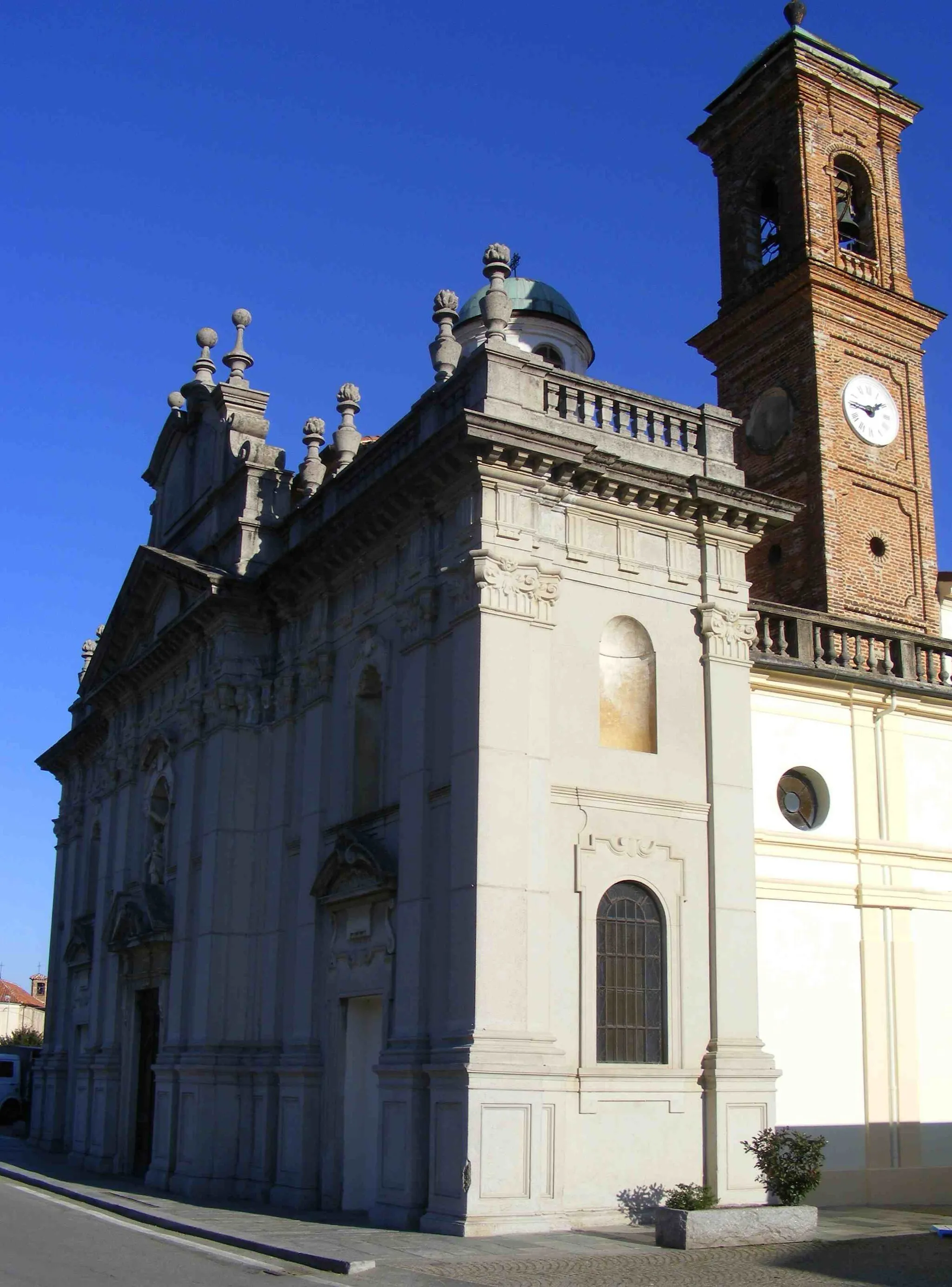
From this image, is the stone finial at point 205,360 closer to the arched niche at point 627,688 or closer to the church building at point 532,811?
the church building at point 532,811

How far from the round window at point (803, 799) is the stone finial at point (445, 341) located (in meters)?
7.43

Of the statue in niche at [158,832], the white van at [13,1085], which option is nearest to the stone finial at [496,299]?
the statue in niche at [158,832]

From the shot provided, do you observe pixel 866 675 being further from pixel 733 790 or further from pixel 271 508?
pixel 271 508

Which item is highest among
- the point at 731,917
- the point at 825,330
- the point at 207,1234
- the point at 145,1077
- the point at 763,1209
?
the point at 825,330

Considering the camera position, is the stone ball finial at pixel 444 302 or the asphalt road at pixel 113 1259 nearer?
the asphalt road at pixel 113 1259

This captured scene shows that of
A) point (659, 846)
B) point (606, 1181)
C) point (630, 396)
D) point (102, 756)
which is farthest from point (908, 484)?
point (102, 756)

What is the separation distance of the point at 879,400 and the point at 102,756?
18.4 meters

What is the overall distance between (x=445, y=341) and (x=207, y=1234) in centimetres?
1170

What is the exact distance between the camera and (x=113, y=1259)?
1345 centimetres

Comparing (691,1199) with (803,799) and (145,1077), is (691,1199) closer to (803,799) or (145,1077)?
(803,799)

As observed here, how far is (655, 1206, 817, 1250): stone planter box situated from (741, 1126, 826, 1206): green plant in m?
0.45

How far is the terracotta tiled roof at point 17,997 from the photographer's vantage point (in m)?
106

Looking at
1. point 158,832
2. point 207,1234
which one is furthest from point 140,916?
point 207,1234

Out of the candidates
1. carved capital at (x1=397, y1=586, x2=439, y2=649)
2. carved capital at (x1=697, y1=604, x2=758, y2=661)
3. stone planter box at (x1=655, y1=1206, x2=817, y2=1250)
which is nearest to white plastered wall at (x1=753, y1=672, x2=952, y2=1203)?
carved capital at (x1=697, y1=604, x2=758, y2=661)
